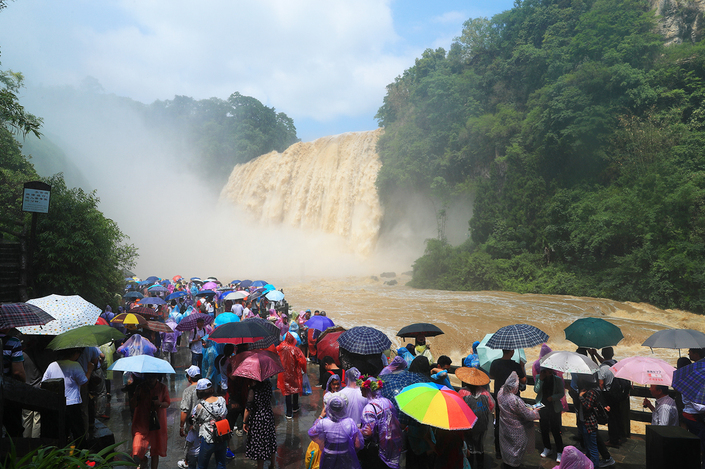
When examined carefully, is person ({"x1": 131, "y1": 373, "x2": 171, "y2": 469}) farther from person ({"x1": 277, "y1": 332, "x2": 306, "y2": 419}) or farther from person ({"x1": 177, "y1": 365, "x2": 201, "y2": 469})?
person ({"x1": 277, "y1": 332, "x2": 306, "y2": 419})

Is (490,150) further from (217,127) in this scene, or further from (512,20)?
(217,127)

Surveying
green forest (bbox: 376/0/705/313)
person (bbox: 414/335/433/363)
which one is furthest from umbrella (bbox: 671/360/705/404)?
green forest (bbox: 376/0/705/313)

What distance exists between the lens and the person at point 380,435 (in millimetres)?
4355

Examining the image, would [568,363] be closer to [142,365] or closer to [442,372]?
[442,372]

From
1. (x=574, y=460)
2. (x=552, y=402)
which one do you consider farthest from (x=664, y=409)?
(x=574, y=460)

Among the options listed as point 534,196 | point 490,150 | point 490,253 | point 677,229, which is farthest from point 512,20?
point 677,229

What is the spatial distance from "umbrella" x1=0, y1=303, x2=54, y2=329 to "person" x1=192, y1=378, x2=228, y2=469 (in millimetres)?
2256

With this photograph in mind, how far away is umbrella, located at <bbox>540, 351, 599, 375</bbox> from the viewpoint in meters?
5.25

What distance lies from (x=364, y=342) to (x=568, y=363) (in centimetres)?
261

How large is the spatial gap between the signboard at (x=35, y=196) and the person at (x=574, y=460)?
30.7 ft

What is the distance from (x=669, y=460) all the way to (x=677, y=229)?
76.1ft

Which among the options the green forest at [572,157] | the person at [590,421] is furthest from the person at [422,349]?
the green forest at [572,157]

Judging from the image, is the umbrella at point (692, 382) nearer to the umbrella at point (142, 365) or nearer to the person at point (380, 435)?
the person at point (380, 435)

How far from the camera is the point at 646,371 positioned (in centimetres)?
524
